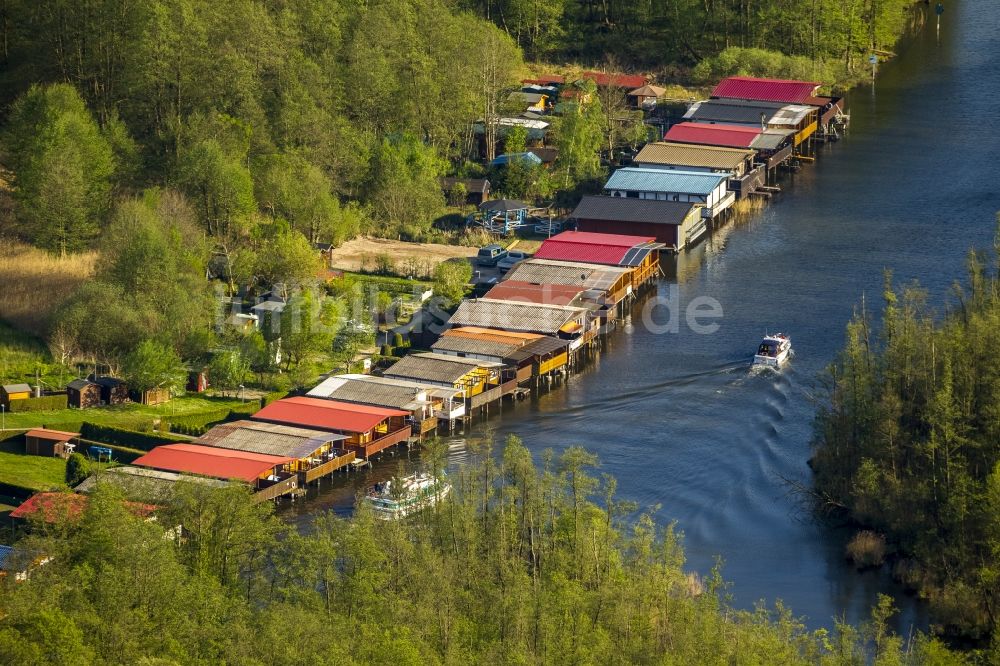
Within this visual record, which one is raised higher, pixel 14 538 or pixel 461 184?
pixel 461 184

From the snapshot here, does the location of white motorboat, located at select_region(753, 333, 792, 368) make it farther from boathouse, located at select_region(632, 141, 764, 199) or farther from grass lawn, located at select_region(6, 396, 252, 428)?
boathouse, located at select_region(632, 141, 764, 199)

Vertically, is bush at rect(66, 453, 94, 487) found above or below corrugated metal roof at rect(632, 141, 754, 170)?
below

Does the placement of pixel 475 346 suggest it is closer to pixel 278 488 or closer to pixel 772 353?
pixel 772 353

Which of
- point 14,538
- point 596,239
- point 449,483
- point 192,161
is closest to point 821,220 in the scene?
point 596,239

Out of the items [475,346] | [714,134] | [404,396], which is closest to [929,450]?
[404,396]

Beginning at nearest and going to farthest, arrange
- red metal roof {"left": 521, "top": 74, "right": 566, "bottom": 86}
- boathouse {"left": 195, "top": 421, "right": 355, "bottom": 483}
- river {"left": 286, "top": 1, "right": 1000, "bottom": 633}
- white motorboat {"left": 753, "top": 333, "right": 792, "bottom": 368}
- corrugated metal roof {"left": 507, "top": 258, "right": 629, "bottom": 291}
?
river {"left": 286, "top": 1, "right": 1000, "bottom": 633} → boathouse {"left": 195, "top": 421, "right": 355, "bottom": 483} → white motorboat {"left": 753, "top": 333, "right": 792, "bottom": 368} → corrugated metal roof {"left": 507, "top": 258, "right": 629, "bottom": 291} → red metal roof {"left": 521, "top": 74, "right": 566, "bottom": 86}


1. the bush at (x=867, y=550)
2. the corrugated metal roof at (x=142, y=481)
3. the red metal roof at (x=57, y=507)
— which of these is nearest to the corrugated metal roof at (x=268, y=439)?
the corrugated metal roof at (x=142, y=481)

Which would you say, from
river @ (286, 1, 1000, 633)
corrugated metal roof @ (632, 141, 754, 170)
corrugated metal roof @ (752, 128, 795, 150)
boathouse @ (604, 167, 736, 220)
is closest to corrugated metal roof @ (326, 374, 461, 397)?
river @ (286, 1, 1000, 633)

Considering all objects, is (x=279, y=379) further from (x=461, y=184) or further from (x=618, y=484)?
(x=461, y=184)
